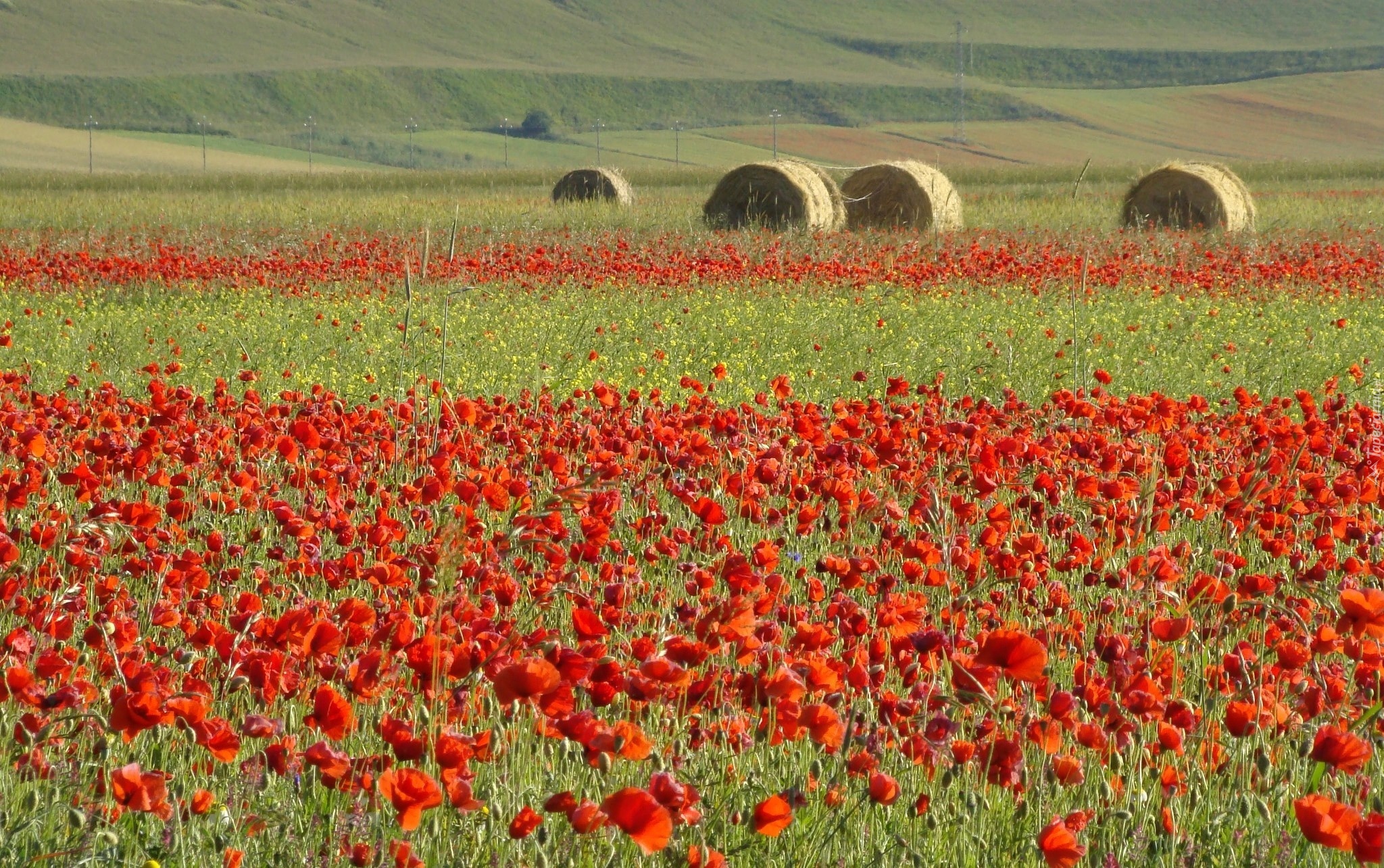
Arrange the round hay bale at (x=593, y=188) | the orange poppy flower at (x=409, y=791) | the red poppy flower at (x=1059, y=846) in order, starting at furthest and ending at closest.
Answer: the round hay bale at (x=593, y=188)
the red poppy flower at (x=1059, y=846)
the orange poppy flower at (x=409, y=791)

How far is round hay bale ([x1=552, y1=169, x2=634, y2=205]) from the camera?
2380 cm

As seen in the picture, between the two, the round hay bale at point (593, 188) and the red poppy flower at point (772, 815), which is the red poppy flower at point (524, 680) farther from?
the round hay bale at point (593, 188)

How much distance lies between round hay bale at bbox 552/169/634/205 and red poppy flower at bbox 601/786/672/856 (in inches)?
866

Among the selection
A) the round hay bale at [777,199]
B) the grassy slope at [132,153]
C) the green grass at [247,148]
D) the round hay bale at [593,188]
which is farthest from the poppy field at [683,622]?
the green grass at [247,148]

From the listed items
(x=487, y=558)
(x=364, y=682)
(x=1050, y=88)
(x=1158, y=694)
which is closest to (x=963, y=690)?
(x=1158, y=694)

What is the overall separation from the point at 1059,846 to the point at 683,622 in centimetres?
104

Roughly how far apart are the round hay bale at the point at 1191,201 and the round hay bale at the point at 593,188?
7863 millimetres

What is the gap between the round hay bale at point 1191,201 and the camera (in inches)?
725

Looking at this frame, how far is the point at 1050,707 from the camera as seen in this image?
2273mm

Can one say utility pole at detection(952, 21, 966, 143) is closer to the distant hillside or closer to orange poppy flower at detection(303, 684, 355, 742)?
the distant hillside

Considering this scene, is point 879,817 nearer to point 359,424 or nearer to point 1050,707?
point 1050,707

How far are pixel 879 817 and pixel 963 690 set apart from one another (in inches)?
15.4

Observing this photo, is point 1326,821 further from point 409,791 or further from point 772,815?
point 409,791

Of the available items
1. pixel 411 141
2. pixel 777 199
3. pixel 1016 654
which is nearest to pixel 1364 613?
pixel 1016 654
